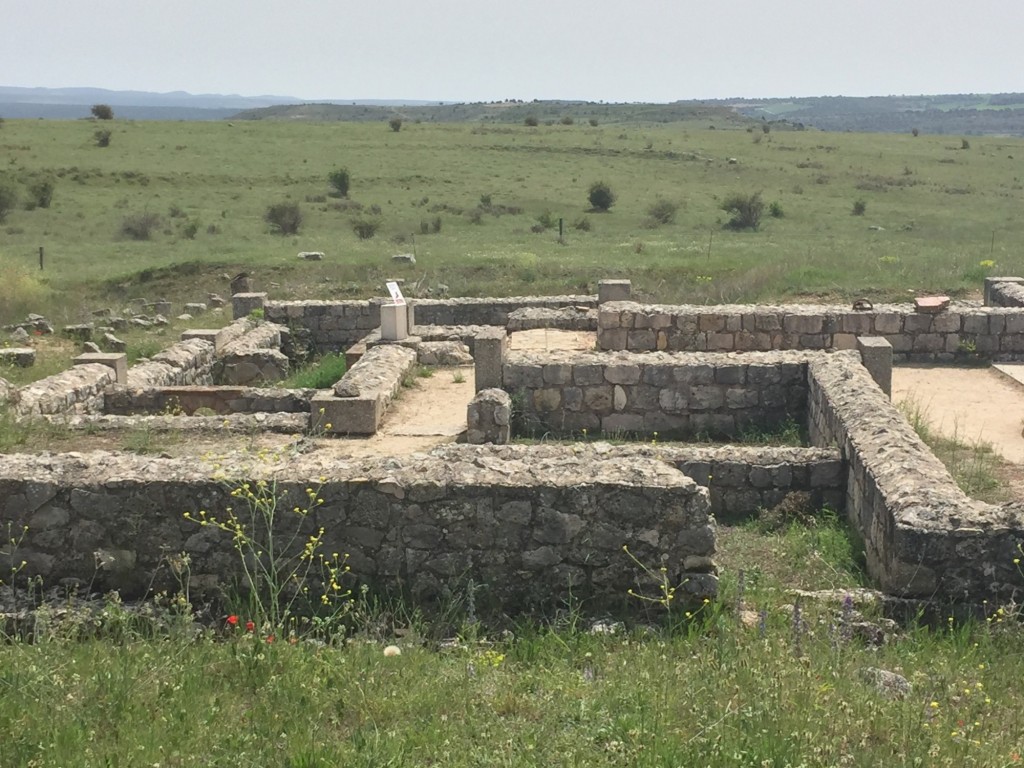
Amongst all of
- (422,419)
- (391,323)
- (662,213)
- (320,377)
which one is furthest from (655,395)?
(662,213)

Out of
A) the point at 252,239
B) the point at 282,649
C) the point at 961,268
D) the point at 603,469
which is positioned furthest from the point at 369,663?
the point at 252,239

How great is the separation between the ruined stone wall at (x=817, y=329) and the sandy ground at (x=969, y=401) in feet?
1.82

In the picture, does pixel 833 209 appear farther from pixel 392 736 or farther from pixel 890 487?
pixel 392 736

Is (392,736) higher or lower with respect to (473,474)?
lower

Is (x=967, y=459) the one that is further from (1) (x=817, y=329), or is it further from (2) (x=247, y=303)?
(2) (x=247, y=303)

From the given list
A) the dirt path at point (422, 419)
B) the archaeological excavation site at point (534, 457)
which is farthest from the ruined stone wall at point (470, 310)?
the dirt path at point (422, 419)

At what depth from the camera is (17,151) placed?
5044 cm

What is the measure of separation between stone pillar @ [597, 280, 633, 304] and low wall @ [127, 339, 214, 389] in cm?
639

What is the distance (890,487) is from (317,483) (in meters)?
3.80

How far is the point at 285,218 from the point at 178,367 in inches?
814

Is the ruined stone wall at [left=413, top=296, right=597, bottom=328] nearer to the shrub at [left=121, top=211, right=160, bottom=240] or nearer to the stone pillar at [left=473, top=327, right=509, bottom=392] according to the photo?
the stone pillar at [left=473, top=327, right=509, bottom=392]

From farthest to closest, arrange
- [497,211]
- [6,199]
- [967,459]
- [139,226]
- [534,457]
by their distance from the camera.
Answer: [497,211]
[6,199]
[139,226]
[967,459]
[534,457]

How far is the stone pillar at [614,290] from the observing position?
18.2 metres

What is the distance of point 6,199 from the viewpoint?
124 ft
